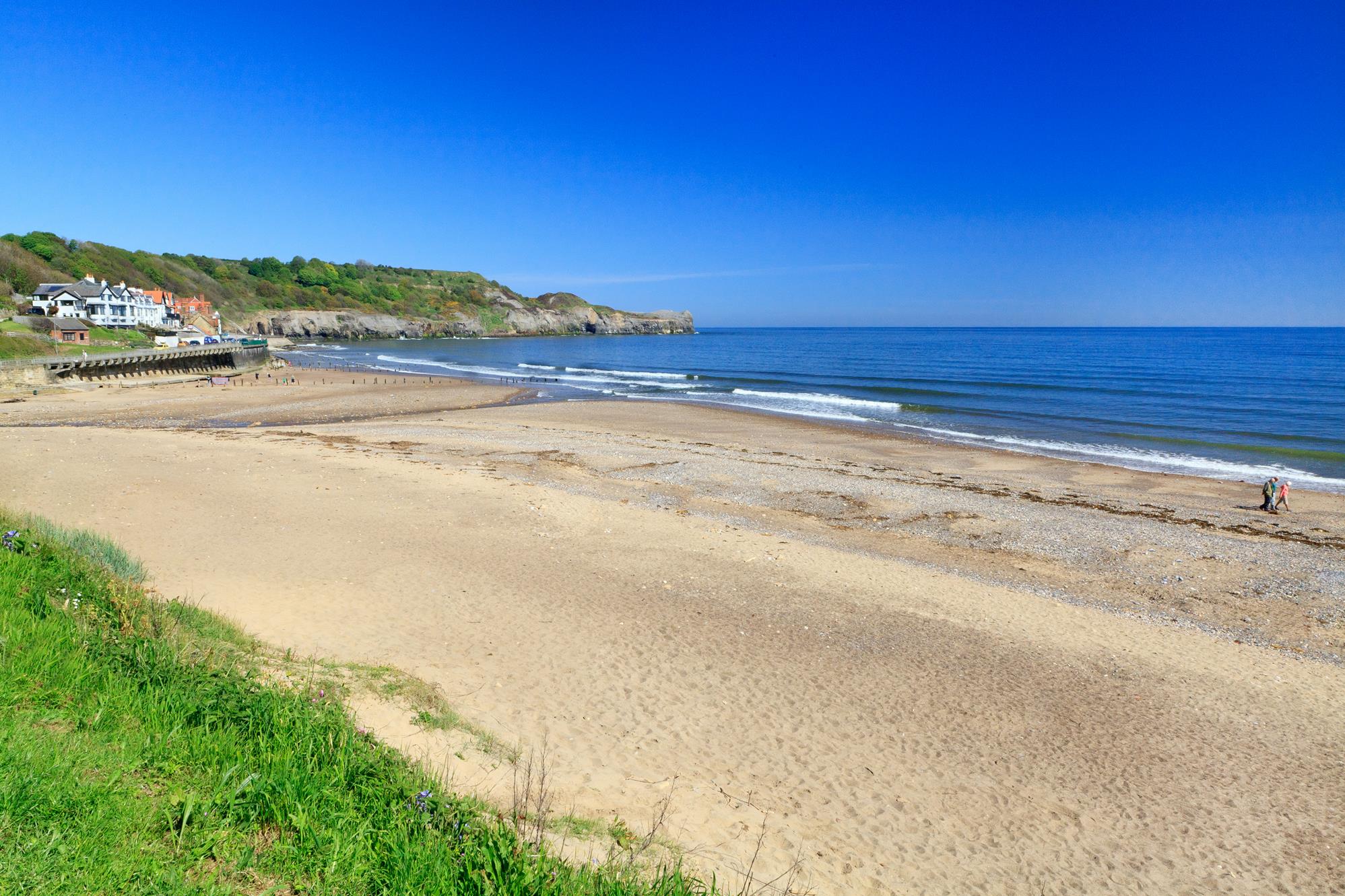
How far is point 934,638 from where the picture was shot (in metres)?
9.47

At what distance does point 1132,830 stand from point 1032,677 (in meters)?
2.64

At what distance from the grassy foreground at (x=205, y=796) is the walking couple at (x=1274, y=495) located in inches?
823

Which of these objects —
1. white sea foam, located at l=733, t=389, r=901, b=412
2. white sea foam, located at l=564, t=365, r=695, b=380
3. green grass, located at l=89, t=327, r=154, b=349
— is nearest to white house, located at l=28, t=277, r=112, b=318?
green grass, located at l=89, t=327, r=154, b=349

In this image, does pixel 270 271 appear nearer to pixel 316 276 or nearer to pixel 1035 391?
pixel 316 276

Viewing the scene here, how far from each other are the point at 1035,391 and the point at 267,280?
147 m

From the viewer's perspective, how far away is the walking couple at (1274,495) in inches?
714

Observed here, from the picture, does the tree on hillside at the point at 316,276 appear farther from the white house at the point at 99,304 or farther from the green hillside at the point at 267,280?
the white house at the point at 99,304

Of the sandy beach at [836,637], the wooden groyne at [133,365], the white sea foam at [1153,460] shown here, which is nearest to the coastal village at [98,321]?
the wooden groyne at [133,365]

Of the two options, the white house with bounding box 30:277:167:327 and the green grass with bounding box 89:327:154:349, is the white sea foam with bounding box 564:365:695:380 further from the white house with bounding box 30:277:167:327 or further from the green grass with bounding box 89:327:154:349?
the white house with bounding box 30:277:167:327

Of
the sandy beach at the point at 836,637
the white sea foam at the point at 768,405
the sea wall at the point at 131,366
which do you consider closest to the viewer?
the sandy beach at the point at 836,637

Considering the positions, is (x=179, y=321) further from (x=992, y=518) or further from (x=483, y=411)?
(x=992, y=518)

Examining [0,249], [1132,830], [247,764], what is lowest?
[1132,830]

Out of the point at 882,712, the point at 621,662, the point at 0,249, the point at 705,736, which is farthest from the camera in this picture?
the point at 0,249

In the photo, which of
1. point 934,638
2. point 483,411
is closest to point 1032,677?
point 934,638
